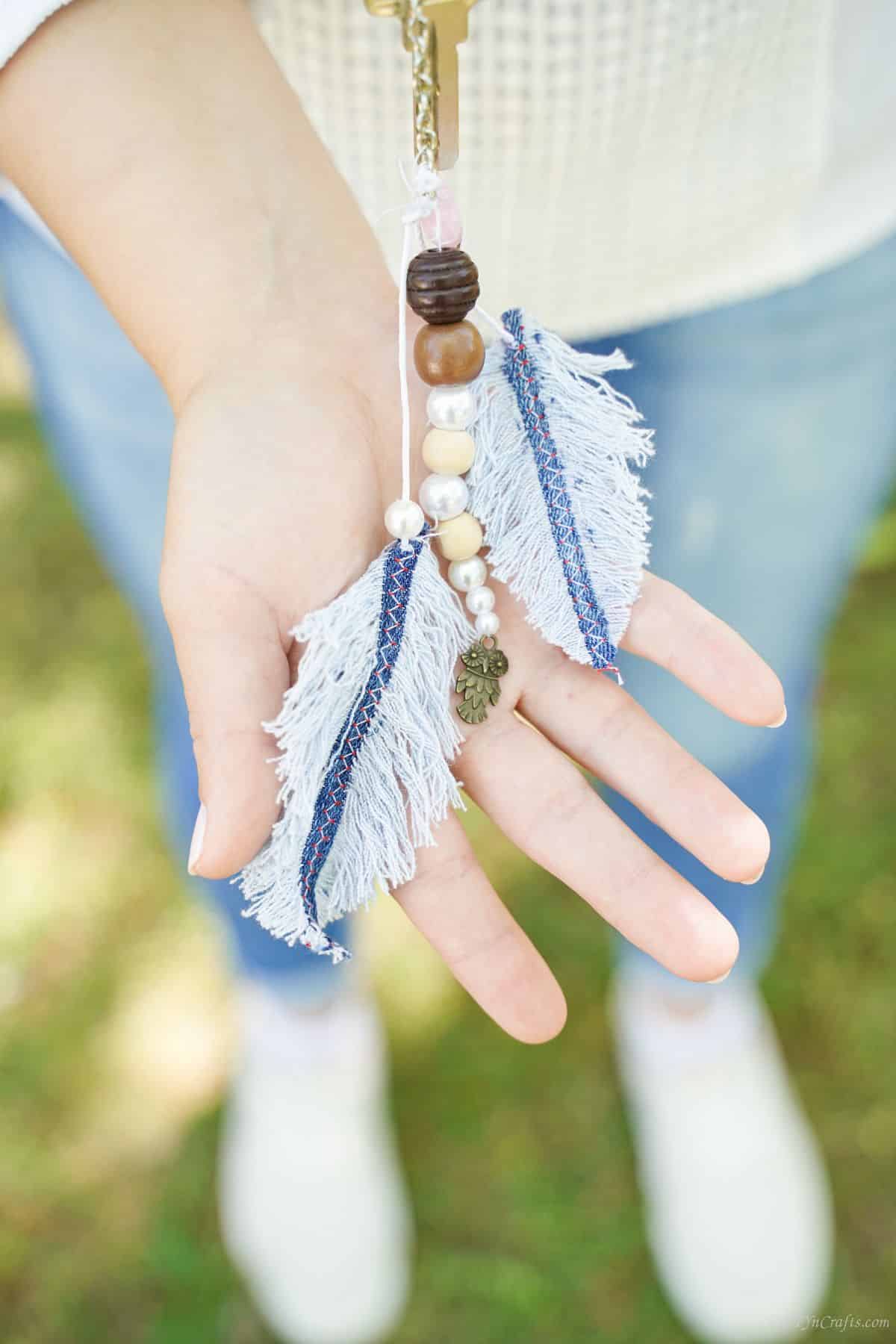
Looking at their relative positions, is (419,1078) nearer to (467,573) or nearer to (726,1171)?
(726,1171)

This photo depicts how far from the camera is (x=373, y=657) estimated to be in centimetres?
76

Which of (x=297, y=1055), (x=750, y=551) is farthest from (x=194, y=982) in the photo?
(x=750, y=551)

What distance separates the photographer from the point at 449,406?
0.77 metres

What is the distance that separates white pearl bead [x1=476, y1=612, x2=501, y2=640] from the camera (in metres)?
0.79

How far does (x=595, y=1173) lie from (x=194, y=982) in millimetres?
647

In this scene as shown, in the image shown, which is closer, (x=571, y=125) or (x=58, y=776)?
(x=571, y=125)

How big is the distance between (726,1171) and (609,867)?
0.94 metres

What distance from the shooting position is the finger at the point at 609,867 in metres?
0.74

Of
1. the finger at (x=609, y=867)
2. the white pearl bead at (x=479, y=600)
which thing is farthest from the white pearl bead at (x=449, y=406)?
the finger at (x=609, y=867)

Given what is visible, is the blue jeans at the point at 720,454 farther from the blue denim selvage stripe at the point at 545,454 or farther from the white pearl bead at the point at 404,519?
the white pearl bead at the point at 404,519

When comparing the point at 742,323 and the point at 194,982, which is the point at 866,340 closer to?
the point at 742,323

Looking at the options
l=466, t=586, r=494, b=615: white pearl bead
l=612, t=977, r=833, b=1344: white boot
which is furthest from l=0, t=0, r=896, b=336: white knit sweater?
l=612, t=977, r=833, b=1344: white boot

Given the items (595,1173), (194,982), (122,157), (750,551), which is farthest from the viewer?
(194,982)

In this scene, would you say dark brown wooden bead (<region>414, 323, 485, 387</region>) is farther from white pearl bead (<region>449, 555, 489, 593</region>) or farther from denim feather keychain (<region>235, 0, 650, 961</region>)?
white pearl bead (<region>449, 555, 489, 593</region>)
